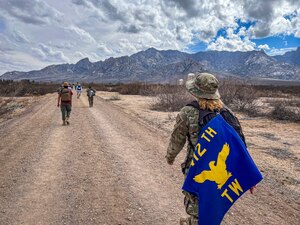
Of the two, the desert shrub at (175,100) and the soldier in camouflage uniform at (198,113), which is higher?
the soldier in camouflage uniform at (198,113)

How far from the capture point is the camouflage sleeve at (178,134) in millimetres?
2816

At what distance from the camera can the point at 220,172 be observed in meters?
2.47

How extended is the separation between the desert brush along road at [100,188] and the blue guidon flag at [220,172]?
70.0 inches

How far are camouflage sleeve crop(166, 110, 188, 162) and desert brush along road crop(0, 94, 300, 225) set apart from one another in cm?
156

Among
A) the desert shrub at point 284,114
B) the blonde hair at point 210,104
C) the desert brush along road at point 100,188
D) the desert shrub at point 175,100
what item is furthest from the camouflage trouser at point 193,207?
the desert shrub at point 175,100

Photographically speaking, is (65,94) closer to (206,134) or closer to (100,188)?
(100,188)

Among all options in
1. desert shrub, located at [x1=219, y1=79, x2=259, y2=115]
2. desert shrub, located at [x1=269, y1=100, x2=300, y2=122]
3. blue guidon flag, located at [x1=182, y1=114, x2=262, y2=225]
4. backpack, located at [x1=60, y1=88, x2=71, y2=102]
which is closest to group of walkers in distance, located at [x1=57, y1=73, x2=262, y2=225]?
blue guidon flag, located at [x1=182, y1=114, x2=262, y2=225]

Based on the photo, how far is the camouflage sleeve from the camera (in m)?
2.82

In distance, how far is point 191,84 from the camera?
9.46ft

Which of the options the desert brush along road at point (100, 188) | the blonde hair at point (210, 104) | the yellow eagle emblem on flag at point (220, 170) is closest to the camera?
the yellow eagle emblem on flag at point (220, 170)

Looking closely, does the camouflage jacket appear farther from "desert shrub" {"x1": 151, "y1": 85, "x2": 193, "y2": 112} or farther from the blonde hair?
"desert shrub" {"x1": 151, "y1": 85, "x2": 193, "y2": 112}

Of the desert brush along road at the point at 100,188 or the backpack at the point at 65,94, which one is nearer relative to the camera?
the desert brush along road at the point at 100,188

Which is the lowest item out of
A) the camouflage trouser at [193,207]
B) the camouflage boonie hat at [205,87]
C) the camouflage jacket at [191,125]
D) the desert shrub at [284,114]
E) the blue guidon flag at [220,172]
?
the desert shrub at [284,114]

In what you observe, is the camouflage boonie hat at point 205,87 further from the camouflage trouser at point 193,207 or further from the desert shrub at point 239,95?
the desert shrub at point 239,95
